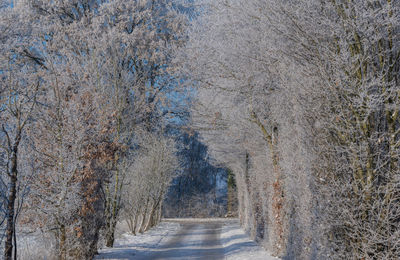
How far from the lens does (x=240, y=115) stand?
13.4 meters

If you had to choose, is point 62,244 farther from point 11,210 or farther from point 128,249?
point 128,249

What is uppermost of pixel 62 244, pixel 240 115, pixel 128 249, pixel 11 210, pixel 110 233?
pixel 240 115

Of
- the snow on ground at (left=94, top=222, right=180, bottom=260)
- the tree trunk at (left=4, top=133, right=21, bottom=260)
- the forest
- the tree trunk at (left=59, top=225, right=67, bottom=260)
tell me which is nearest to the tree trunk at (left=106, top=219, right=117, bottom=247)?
the forest

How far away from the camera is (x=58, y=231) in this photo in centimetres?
890

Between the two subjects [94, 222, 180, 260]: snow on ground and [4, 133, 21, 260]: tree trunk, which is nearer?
[4, 133, 21, 260]: tree trunk

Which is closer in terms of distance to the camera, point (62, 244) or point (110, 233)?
point (62, 244)

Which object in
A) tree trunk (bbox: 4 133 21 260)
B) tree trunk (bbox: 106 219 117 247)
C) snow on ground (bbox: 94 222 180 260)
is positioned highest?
tree trunk (bbox: 4 133 21 260)

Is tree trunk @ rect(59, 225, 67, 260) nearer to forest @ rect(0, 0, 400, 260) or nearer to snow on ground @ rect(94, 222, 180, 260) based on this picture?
forest @ rect(0, 0, 400, 260)

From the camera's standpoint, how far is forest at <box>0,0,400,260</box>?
570 centimetres

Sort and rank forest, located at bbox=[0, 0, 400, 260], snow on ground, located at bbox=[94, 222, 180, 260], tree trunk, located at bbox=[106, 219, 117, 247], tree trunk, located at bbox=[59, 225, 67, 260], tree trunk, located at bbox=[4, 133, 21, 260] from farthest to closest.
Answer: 1. tree trunk, located at bbox=[106, 219, 117, 247]
2. snow on ground, located at bbox=[94, 222, 180, 260]
3. tree trunk, located at bbox=[59, 225, 67, 260]
4. forest, located at bbox=[0, 0, 400, 260]
5. tree trunk, located at bbox=[4, 133, 21, 260]

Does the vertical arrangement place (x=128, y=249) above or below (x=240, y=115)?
below

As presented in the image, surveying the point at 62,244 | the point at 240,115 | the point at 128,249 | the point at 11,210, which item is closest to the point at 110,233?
the point at 128,249

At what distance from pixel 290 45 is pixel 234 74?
3.45 meters

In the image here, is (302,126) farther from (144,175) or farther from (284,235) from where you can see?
(144,175)
